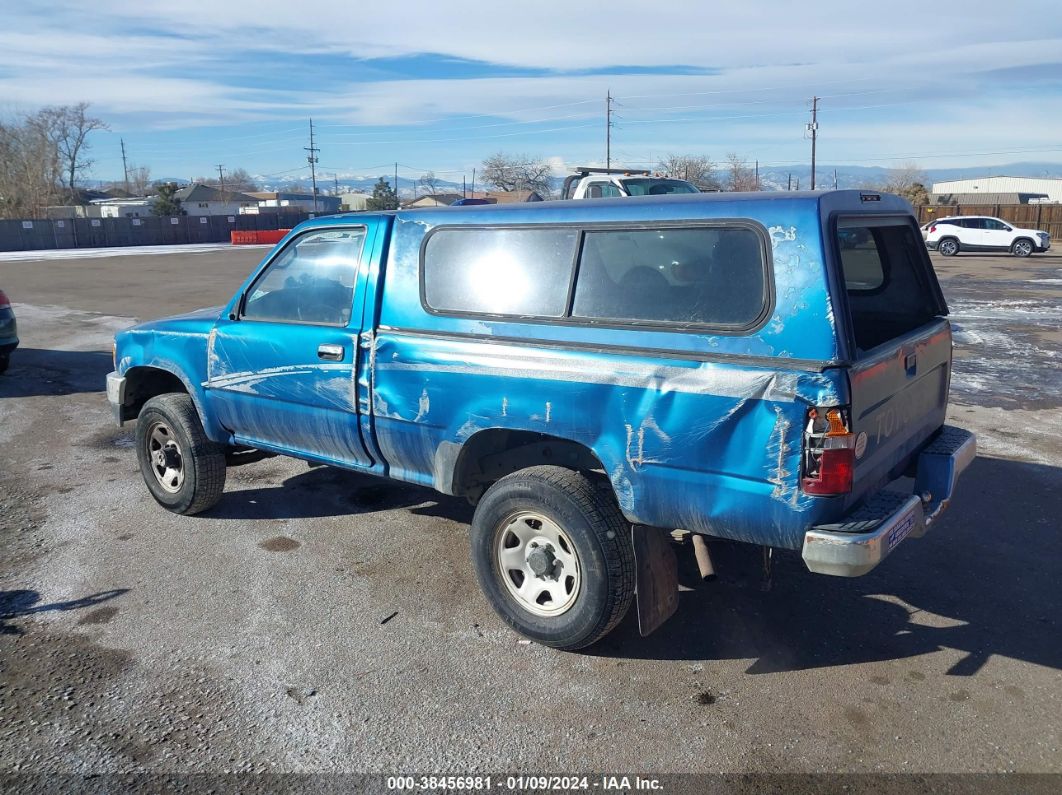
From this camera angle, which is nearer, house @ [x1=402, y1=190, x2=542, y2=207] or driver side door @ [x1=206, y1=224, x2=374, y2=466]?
driver side door @ [x1=206, y1=224, x2=374, y2=466]

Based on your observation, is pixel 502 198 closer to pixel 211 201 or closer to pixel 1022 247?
pixel 1022 247

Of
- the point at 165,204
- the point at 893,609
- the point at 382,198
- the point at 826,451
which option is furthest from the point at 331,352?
the point at 382,198

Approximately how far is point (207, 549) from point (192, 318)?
1481 mm

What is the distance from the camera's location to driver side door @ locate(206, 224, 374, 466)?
464 centimetres

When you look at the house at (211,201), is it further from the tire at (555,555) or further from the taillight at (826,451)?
the taillight at (826,451)

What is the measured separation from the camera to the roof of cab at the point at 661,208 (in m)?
3.45

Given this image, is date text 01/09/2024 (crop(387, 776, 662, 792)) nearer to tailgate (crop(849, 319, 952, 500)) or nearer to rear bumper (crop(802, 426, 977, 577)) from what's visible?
rear bumper (crop(802, 426, 977, 577))

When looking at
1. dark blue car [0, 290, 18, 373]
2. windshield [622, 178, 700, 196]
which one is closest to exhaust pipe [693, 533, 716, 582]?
dark blue car [0, 290, 18, 373]

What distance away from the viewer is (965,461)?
14.4 ft

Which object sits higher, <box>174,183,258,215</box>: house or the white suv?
<box>174,183,258,215</box>: house

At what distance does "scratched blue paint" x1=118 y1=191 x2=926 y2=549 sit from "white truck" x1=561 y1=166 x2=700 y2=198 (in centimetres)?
909

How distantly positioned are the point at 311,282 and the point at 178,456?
1.68 meters

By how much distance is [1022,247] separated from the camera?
1190 inches

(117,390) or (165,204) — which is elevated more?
(165,204)
